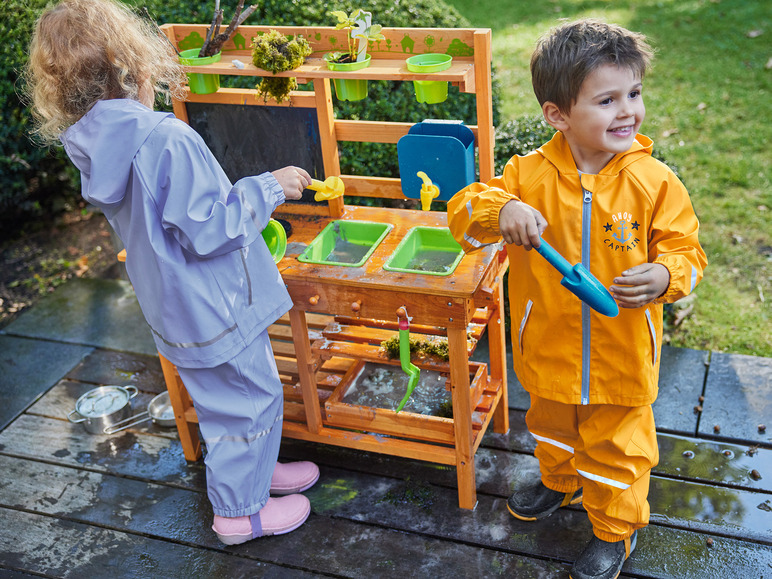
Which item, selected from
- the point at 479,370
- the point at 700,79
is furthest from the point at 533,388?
the point at 700,79

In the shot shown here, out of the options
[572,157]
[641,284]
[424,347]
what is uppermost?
[572,157]

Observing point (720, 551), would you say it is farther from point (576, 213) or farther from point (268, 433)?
point (268, 433)

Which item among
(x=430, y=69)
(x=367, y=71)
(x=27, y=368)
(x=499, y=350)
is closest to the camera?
(x=430, y=69)

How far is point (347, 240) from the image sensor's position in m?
2.85

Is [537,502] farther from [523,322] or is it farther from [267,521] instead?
[267,521]

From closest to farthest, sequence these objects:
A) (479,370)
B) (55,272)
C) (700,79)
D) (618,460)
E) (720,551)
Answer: (618,460) → (720,551) → (479,370) → (55,272) → (700,79)

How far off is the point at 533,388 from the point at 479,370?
52 cm

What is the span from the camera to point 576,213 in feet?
6.76

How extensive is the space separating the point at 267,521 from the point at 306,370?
1.82ft

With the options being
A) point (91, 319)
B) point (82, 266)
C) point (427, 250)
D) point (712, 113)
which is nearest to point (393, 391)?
point (427, 250)

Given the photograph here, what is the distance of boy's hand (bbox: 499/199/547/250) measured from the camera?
1958 millimetres

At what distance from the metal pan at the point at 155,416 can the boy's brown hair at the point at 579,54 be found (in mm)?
2151

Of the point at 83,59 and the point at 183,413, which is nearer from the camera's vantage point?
the point at 83,59

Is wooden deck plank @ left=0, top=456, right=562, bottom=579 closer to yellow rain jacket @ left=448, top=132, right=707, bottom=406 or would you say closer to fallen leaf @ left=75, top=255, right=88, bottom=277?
yellow rain jacket @ left=448, top=132, right=707, bottom=406
